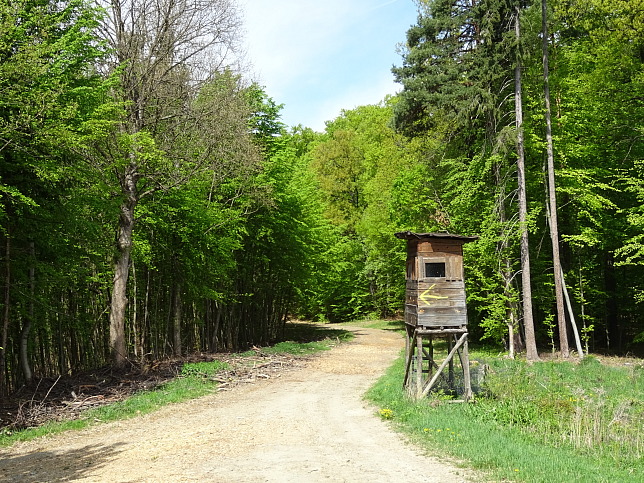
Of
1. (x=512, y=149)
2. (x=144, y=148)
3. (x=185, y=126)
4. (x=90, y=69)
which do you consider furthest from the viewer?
(x=512, y=149)

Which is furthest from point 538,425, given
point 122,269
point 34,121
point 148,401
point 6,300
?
point 122,269

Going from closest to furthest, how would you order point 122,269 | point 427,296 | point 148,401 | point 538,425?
1. point 538,425
2. point 427,296
3. point 148,401
4. point 122,269

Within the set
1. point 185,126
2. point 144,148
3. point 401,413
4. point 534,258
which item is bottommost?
point 401,413

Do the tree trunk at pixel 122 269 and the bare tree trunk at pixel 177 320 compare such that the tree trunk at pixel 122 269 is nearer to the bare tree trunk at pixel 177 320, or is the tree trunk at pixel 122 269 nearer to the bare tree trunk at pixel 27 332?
the bare tree trunk at pixel 27 332

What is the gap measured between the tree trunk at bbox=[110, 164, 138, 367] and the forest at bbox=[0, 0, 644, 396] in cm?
5

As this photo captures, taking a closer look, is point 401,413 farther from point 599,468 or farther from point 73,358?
point 73,358

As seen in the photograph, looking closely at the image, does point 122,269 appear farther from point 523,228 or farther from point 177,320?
point 523,228

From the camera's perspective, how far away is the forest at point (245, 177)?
12508 mm

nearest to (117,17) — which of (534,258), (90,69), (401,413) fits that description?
(90,69)

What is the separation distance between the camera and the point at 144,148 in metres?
15.0

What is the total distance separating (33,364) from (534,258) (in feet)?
65.5

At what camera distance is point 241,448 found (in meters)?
9.20

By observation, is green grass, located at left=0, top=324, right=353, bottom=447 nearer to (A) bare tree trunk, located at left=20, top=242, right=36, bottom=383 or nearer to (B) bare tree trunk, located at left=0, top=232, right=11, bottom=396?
(B) bare tree trunk, located at left=0, top=232, right=11, bottom=396

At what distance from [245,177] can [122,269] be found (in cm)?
658
